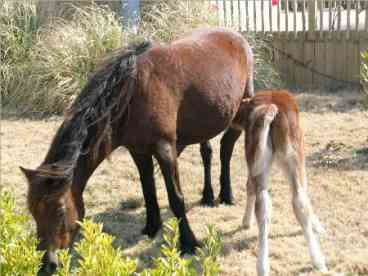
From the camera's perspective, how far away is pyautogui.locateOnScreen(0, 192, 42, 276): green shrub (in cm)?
248

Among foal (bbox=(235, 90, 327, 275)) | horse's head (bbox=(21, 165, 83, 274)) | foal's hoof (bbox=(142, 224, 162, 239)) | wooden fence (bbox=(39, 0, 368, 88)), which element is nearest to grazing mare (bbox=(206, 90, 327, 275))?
foal (bbox=(235, 90, 327, 275))

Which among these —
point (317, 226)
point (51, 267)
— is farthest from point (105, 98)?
point (317, 226)

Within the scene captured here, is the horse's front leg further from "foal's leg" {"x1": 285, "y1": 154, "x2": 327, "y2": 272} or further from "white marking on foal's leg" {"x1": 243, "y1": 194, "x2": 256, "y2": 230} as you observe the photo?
"foal's leg" {"x1": 285, "y1": 154, "x2": 327, "y2": 272}

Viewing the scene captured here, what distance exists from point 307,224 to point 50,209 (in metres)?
1.89

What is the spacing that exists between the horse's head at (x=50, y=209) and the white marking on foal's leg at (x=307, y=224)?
5.42 feet

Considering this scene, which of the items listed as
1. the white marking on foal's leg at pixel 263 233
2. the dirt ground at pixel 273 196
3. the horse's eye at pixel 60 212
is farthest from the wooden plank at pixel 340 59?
the horse's eye at pixel 60 212

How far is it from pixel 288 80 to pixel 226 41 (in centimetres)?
538

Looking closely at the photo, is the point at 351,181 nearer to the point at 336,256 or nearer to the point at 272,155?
the point at 336,256

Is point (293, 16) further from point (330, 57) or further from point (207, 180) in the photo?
point (207, 180)

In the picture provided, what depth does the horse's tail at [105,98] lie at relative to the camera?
412 cm

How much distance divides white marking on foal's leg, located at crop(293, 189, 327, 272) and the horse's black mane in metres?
1.46

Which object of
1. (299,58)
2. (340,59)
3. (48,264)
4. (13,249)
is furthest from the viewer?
(299,58)

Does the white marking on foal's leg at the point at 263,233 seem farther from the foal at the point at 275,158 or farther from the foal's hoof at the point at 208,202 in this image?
the foal's hoof at the point at 208,202

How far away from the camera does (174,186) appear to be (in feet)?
15.2
